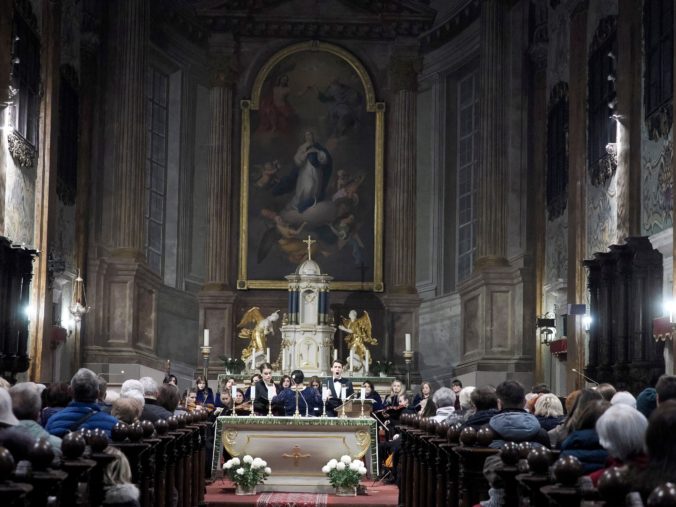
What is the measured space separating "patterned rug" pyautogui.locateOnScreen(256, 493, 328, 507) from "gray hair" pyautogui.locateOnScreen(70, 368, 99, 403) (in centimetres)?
526

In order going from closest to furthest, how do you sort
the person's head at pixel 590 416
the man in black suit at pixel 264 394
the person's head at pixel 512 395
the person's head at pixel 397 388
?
the person's head at pixel 590 416 → the person's head at pixel 512 395 → the man in black suit at pixel 264 394 → the person's head at pixel 397 388

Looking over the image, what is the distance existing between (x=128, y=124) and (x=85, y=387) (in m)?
17.5

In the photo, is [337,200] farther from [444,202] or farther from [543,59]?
[543,59]

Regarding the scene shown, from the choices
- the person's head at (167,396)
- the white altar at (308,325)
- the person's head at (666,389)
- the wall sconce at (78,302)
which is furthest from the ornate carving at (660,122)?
the wall sconce at (78,302)

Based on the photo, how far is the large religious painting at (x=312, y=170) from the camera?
27.4 meters

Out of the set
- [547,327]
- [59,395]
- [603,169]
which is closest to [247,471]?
[59,395]

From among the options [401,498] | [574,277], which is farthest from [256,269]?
[401,498]

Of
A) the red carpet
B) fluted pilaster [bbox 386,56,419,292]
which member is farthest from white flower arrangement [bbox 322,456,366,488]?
fluted pilaster [bbox 386,56,419,292]

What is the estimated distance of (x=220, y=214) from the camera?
88.9 feet

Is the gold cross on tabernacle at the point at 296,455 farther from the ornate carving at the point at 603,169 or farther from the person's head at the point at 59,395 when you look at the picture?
the ornate carving at the point at 603,169

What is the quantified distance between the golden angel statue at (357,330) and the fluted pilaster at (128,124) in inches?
178

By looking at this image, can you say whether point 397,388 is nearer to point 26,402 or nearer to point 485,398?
point 485,398

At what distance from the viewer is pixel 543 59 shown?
949 inches

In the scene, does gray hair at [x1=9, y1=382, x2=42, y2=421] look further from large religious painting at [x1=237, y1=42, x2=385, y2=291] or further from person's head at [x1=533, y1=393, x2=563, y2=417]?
large religious painting at [x1=237, y1=42, x2=385, y2=291]
